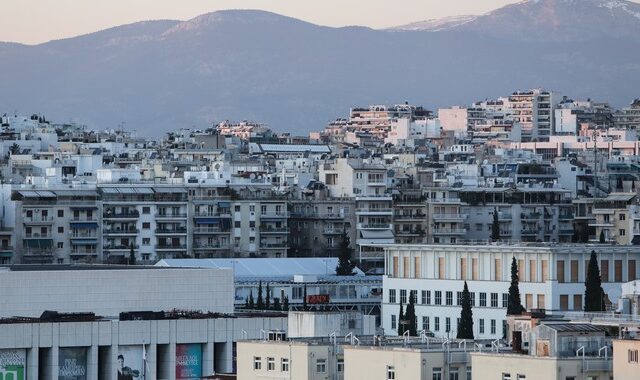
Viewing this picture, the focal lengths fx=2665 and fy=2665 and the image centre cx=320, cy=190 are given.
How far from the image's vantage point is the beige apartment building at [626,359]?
42438 mm

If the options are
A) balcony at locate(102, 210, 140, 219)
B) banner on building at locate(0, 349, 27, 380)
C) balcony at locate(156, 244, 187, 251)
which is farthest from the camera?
balcony at locate(156, 244, 187, 251)

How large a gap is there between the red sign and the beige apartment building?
63.9m

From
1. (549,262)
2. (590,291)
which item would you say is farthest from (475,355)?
(549,262)

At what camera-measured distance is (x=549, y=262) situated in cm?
9175

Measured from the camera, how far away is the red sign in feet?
351

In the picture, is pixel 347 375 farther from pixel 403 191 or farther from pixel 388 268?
pixel 403 191

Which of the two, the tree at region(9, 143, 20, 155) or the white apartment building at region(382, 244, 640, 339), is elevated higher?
the tree at region(9, 143, 20, 155)

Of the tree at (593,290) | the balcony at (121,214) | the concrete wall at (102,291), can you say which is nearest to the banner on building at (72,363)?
the concrete wall at (102,291)

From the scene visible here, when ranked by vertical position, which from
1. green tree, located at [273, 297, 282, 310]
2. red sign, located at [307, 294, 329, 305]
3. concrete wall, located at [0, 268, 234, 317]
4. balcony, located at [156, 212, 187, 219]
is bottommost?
red sign, located at [307, 294, 329, 305]

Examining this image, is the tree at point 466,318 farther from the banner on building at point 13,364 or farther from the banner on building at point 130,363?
the banner on building at point 13,364

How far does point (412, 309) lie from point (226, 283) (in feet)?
50.6

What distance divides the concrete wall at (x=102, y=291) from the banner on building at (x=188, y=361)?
467cm

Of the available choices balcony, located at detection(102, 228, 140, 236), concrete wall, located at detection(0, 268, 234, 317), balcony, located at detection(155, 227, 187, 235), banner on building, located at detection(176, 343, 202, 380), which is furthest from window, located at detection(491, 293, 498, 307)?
balcony, located at detection(155, 227, 187, 235)

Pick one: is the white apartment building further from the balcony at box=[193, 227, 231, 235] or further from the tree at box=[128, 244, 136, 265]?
the balcony at box=[193, 227, 231, 235]
